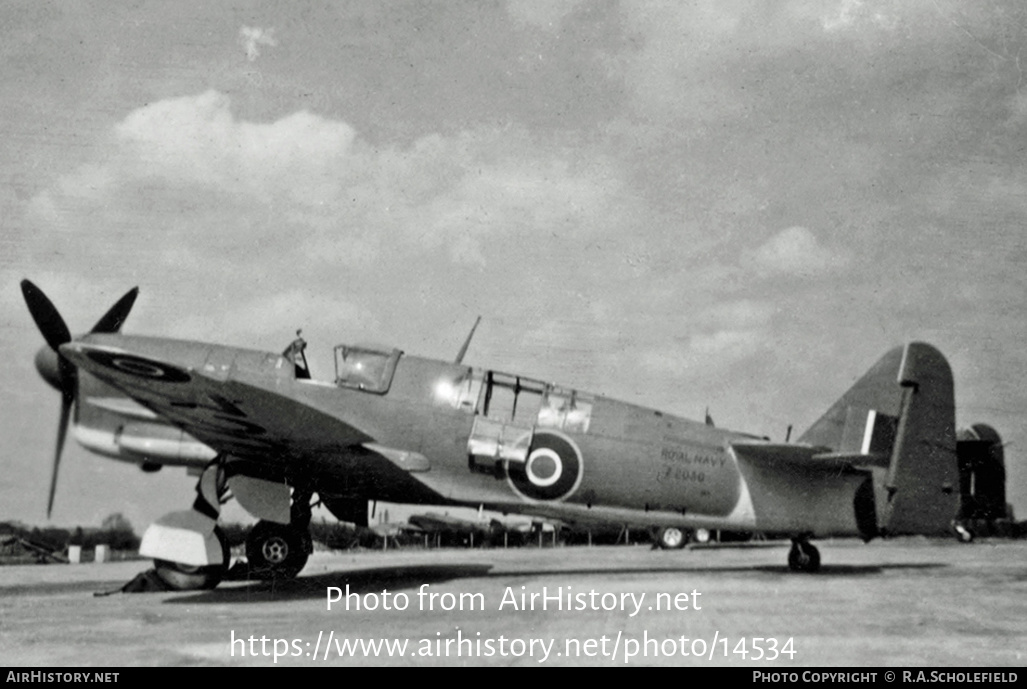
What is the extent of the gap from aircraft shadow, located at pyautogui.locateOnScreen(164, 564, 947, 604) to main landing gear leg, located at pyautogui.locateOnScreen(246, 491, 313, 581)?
0.45ft

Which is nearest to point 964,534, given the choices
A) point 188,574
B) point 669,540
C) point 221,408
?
point 669,540

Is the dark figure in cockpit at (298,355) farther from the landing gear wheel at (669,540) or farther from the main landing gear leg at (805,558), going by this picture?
the landing gear wheel at (669,540)

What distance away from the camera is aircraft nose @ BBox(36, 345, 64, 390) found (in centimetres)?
970

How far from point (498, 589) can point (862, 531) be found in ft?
13.0

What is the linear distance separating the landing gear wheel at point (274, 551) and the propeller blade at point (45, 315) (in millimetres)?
3055

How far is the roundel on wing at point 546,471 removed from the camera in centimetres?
894

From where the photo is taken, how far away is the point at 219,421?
802cm

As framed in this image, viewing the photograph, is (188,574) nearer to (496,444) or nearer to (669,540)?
(496,444)

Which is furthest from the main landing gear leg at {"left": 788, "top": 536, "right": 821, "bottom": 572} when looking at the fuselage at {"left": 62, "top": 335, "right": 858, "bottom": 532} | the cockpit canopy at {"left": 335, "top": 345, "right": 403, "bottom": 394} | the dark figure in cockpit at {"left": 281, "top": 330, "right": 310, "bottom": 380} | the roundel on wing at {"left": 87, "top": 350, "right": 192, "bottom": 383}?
the roundel on wing at {"left": 87, "top": 350, "right": 192, "bottom": 383}

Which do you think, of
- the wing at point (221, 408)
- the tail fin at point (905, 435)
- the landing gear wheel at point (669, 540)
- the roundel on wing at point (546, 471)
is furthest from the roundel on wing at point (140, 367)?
the landing gear wheel at point (669, 540)

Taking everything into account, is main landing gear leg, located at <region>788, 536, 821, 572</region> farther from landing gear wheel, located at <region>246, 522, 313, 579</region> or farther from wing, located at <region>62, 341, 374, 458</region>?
landing gear wheel, located at <region>246, 522, 313, 579</region>

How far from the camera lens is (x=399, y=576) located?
1066 centimetres

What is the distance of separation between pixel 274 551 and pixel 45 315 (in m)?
3.65
